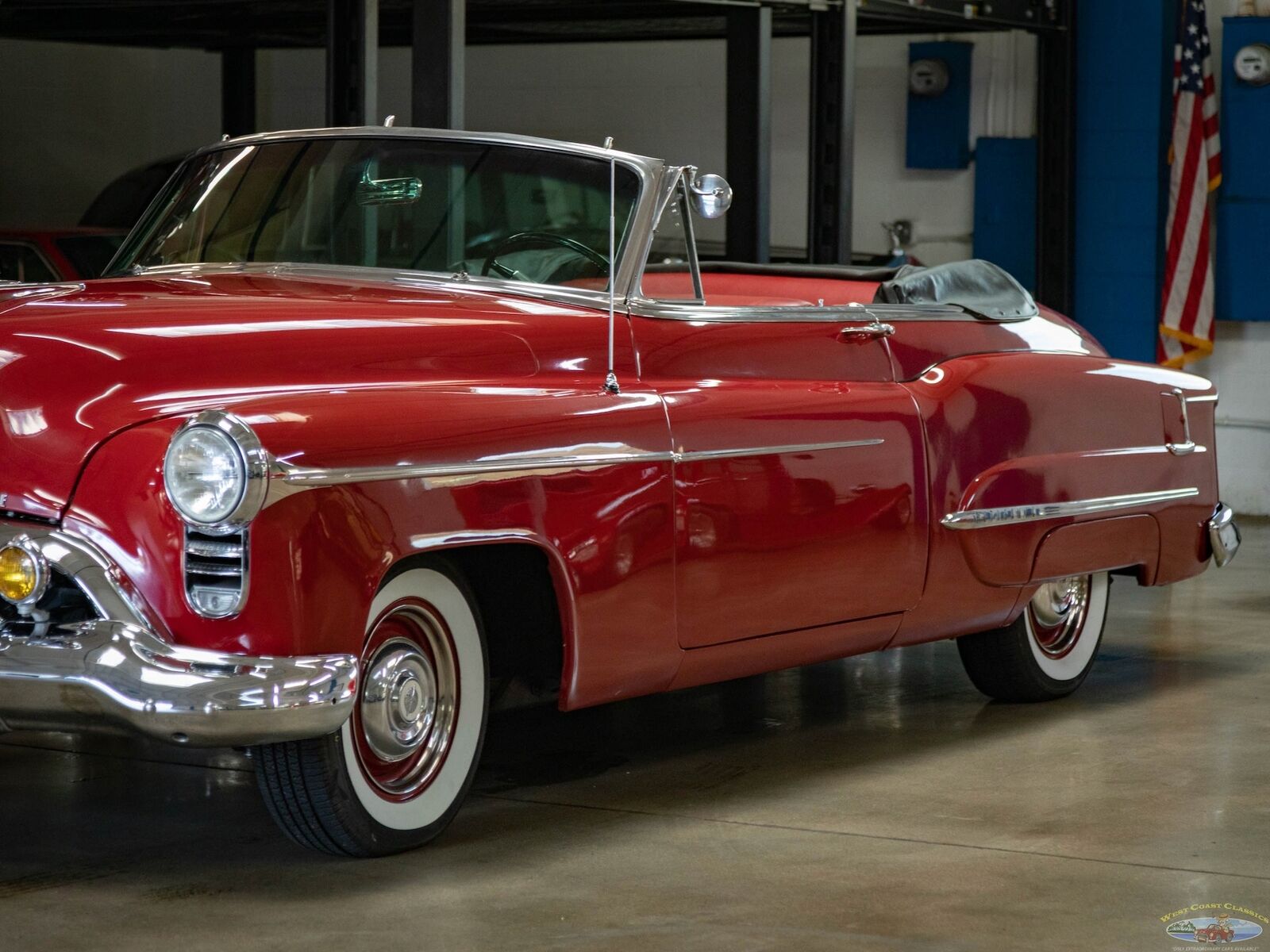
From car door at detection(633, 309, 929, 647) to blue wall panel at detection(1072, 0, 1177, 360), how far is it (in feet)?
22.1

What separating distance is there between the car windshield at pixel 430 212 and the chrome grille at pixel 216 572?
49.9 inches

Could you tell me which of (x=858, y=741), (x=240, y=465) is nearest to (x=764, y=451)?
(x=858, y=741)

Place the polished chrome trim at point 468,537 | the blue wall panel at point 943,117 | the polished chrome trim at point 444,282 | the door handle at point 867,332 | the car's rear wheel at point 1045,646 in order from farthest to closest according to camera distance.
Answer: the blue wall panel at point 943,117, the car's rear wheel at point 1045,646, the door handle at point 867,332, the polished chrome trim at point 444,282, the polished chrome trim at point 468,537

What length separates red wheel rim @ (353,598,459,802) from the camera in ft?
11.8

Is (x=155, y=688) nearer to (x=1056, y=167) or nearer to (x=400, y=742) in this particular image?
(x=400, y=742)

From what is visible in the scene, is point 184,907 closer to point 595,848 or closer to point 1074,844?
point 595,848

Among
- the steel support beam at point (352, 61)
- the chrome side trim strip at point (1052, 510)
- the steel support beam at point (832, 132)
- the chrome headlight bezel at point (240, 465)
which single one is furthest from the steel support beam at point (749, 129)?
the chrome headlight bezel at point (240, 465)

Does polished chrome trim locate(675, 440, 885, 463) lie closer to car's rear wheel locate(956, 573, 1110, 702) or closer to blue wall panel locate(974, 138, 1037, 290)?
car's rear wheel locate(956, 573, 1110, 702)

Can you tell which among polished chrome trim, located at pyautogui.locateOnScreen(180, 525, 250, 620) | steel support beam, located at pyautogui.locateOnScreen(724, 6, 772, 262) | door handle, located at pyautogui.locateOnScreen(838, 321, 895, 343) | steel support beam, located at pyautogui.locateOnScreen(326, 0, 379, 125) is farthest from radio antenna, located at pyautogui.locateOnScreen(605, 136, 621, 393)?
steel support beam, located at pyautogui.locateOnScreen(724, 6, 772, 262)

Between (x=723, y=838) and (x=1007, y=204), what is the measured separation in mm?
8385

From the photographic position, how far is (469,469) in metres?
3.56

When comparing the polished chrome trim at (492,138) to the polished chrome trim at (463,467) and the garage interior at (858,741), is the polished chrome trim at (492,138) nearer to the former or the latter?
the polished chrome trim at (463,467)

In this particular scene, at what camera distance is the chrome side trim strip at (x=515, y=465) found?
3.26 meters

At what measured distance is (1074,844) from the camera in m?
3.83
